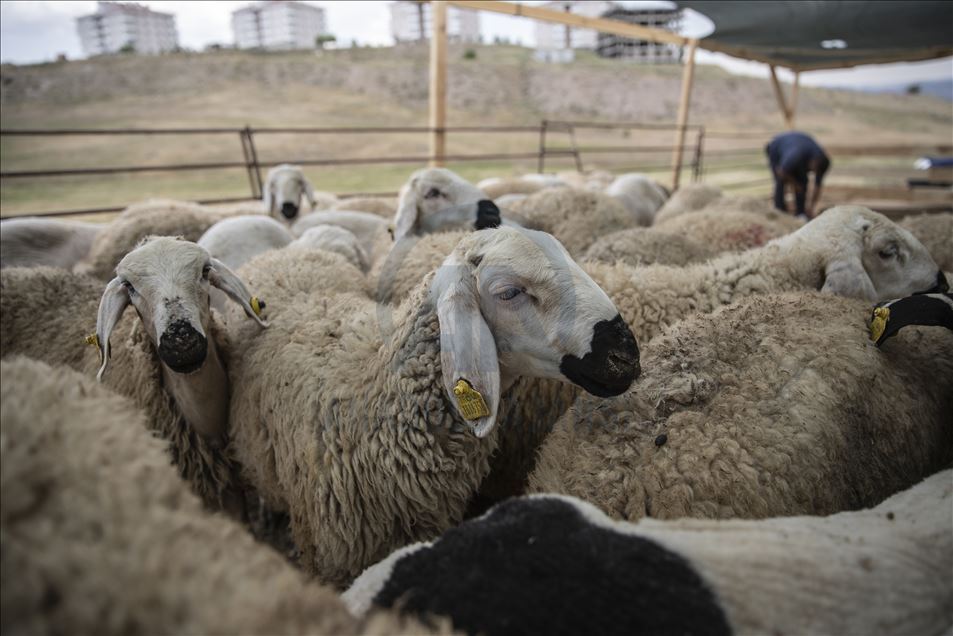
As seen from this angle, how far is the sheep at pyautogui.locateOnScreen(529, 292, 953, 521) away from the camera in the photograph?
1656 mm

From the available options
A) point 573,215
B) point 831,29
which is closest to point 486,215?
point 573,215

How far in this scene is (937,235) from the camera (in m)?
4.38

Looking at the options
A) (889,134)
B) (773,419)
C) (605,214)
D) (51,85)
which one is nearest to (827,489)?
(773,419)

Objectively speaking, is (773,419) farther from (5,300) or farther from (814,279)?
(5,300)

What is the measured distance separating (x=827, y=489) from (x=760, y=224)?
11.5 feet

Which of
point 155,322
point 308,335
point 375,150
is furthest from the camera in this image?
point 375,150

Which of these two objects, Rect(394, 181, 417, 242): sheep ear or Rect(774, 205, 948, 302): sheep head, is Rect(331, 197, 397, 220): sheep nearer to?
Rect(394, 181, 417, 242): sheep ear

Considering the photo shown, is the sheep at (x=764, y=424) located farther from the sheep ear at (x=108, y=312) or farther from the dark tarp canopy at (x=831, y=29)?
the dark tarp canopy at (x=831, y=29)

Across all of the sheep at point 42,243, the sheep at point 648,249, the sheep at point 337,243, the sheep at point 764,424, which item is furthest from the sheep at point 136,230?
the sheep at point 764,424

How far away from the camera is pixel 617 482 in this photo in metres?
1.74

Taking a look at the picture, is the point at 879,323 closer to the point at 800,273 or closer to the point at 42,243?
the point at 800,273

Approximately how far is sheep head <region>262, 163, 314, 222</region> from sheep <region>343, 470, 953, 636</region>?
5292mm

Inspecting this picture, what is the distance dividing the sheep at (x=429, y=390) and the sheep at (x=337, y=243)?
2126 mm

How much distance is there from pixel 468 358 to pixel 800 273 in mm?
2147
